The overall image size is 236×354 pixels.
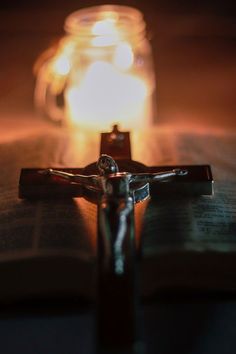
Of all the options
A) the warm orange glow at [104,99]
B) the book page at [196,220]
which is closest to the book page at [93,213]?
the book page at [196,220]

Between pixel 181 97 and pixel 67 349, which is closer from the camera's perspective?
pixel 67 349

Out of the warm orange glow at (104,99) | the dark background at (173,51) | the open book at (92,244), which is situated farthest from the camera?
the dark background at (173,51)

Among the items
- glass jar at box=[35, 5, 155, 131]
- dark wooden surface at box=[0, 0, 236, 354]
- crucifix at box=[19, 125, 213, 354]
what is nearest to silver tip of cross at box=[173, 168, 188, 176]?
crucifix at box=[19, 125, 213, 354]

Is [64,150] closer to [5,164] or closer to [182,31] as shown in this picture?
[5,164]

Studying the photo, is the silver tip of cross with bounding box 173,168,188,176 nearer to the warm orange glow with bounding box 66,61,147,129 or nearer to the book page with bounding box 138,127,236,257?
the book page with bounding box 138,127,236,257

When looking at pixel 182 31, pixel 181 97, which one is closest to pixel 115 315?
pixel 181 97

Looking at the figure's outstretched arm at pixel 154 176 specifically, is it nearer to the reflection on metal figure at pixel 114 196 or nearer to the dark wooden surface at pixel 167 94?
the reflection on metal figure at pixel 114 196
